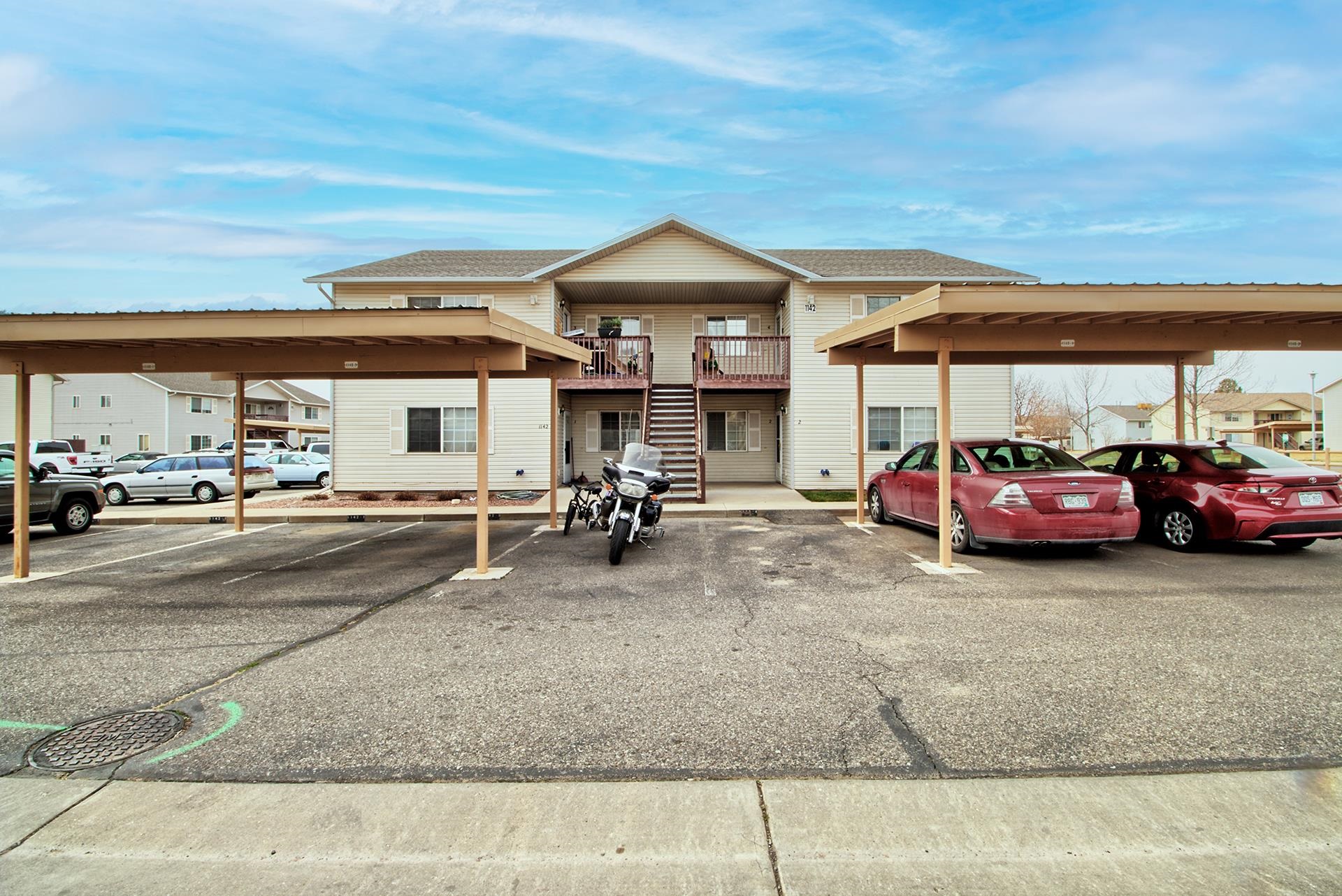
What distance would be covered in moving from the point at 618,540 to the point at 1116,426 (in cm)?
7386

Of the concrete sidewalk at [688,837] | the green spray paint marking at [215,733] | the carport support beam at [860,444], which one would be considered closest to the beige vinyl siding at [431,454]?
the carport support beam at [860,444]

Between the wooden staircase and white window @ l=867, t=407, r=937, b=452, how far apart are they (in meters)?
4.59

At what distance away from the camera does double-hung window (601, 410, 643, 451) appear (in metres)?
19.1

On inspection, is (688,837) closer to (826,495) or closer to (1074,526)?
(1074,526)

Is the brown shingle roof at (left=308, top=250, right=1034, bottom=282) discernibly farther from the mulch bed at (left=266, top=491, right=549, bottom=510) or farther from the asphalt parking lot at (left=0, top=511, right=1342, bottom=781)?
the asphalt parking lot at (left=0, top=511, right=1342, bottom=781)

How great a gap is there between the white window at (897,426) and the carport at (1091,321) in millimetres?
7624

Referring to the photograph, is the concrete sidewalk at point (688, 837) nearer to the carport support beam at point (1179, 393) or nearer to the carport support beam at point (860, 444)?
the carport support beam at point (860, 444)

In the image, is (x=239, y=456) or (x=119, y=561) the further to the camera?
(x=239, y=456)

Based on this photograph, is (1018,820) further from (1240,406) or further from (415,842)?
(1240,406)

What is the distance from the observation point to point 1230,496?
7.89 meters

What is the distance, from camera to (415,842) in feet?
8.82

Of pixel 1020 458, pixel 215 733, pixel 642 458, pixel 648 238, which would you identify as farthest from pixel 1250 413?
pixel 215 733

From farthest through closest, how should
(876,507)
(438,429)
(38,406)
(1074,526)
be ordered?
(38,406)
(438,429)
(876,507)
(1074,526)

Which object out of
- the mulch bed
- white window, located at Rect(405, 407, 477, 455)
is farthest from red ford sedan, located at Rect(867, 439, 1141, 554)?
white window, located at Rect(405, 407, 477, 455)
